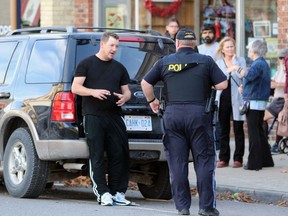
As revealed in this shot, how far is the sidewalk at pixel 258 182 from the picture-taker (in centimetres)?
1228

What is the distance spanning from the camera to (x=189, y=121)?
10172mm

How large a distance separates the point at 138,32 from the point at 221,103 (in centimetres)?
274

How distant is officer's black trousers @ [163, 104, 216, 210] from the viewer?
33.4 feet

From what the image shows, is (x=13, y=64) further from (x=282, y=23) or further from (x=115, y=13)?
(x=115, y=13)

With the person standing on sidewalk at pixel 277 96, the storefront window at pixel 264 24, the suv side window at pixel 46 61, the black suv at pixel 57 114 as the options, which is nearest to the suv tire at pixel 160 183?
the black suv at pixel 57 114

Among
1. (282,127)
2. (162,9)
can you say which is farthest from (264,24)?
(282,127)

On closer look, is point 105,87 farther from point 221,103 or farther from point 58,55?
point 221,103

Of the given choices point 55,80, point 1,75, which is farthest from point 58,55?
point 1,75

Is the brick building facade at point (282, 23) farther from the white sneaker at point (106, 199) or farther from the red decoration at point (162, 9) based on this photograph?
the white sneaker at point (106, 199)

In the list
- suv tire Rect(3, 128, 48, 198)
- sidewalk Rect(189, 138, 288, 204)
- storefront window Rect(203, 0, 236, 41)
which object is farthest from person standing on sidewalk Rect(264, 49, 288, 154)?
suv tire Rect(3, 128, 48, 198)

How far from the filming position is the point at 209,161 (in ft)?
33.5

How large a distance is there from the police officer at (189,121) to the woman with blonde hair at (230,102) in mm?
4444

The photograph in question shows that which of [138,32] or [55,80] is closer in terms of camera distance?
[55,80]

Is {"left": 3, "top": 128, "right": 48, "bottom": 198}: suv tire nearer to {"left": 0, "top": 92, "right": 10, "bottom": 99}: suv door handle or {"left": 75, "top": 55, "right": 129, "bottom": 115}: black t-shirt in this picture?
{"left": 0, "top": 92, "right": 10, "bottom": 99}: suv door handle
